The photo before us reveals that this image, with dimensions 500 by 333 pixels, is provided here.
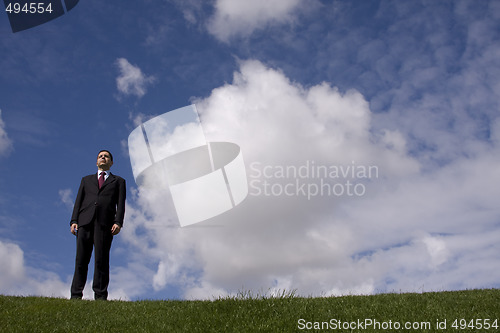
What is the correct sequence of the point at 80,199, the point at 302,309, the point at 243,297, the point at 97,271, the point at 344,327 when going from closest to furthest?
the point at 344,327 < the point at 302,309 < the point at 243,297 < the point at 97,271 < the point at 80,199

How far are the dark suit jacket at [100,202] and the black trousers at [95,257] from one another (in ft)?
0.75

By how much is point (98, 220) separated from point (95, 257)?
984 millimetres

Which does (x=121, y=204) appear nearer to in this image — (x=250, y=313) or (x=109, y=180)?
(x=109, y=180)

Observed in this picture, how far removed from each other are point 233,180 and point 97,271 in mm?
4884

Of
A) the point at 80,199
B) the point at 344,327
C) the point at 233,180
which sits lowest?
the point at 344,327

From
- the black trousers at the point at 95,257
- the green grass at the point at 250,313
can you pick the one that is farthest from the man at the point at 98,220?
the green grass at the point at 250,313

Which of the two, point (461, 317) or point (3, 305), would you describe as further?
point (3, 305)

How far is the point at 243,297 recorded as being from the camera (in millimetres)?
10273

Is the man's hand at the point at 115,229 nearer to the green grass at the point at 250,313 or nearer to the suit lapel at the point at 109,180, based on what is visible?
the suit lapel at the point at 109,180

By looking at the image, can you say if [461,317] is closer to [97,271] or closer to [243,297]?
[243,297]

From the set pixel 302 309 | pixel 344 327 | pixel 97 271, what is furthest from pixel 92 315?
pixel 344 327

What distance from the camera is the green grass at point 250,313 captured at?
874cm

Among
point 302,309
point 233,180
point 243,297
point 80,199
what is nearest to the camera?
point 302,309

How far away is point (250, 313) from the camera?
9367 millimetres
